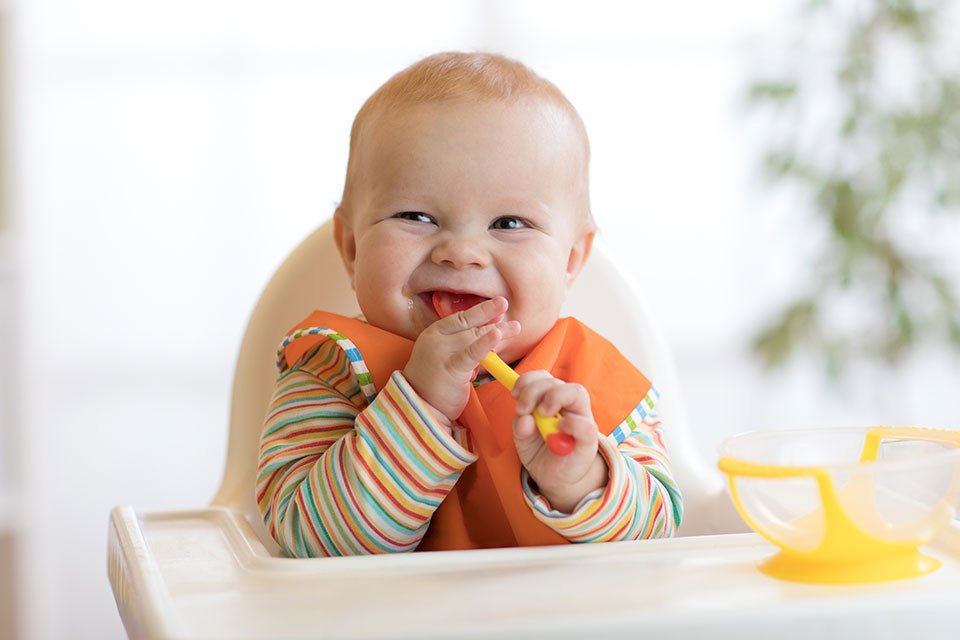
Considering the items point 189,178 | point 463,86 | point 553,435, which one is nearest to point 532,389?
point 553,435

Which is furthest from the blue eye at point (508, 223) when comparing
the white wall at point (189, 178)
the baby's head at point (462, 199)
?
the white wall at point (189, 178)

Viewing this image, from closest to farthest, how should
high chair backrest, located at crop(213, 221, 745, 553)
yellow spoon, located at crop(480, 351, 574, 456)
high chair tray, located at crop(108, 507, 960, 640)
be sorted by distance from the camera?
high chair tray, located at crop(108, 507, 960, 640), yellow spoon, located at crop(480, 351, 574, 456), high chair backrest, located at crop(213, 221, 745, 553)

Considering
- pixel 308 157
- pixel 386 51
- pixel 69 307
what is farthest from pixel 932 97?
pixel 69 307

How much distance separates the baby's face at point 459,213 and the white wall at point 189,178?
63.7 inches

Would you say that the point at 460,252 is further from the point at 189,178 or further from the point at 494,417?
the point at 189,178

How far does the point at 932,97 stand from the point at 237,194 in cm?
146

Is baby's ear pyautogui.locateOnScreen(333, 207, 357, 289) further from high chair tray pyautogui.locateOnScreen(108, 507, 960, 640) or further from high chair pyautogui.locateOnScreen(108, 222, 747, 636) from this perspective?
high chair tray pyautogui.locateOnScreen(108, 507, 960, 640)

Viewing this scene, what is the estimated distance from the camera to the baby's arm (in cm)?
72

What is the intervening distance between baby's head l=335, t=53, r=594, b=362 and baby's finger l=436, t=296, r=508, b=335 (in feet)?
0.22

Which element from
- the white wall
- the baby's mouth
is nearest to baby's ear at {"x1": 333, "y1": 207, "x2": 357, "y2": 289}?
the baby's mouth

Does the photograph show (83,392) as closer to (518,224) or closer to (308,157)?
(308,157)

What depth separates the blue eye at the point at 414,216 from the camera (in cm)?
89

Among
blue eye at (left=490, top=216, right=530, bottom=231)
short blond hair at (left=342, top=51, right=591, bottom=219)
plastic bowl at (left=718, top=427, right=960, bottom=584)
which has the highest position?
short blond hair at (left=342, top=51, right=591, bottom=219)

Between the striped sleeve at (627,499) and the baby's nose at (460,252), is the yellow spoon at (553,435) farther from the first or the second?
the baby's nose at (460,252)
